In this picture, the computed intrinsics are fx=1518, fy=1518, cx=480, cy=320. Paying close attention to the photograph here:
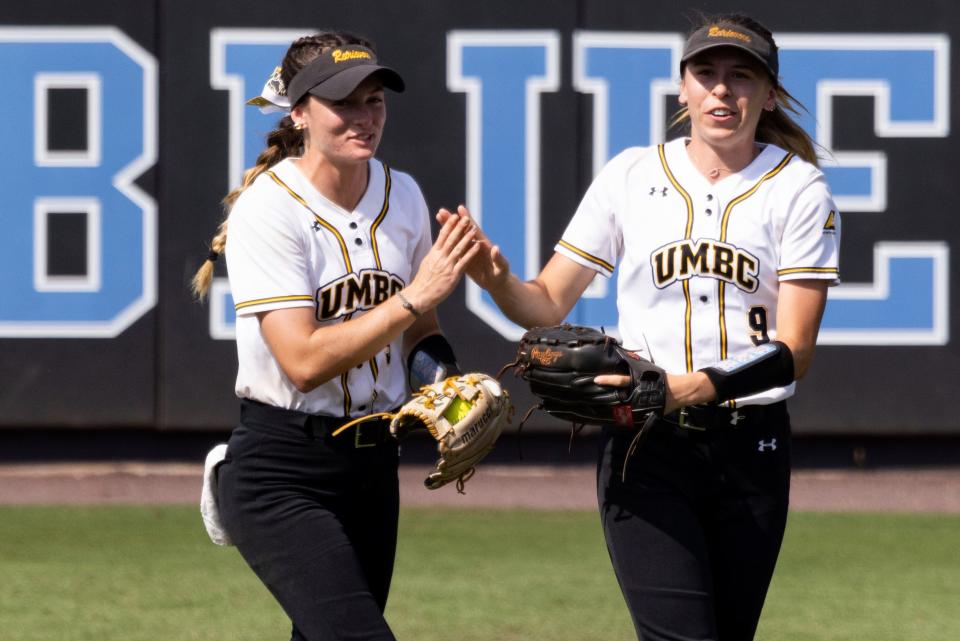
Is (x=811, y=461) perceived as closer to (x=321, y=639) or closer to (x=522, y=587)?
(x=522, y=587)

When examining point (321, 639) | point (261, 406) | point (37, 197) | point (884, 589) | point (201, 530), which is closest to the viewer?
point (321, 639)

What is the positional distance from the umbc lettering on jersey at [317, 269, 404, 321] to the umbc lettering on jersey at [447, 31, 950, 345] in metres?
4.92

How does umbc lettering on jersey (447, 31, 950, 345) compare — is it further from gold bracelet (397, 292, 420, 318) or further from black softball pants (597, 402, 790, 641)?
gold bracelet (397, 292, 420, 318)

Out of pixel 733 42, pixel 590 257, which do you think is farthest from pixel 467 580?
pixel 733 42

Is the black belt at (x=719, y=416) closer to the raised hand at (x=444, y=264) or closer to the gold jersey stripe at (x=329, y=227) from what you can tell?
the raised hand at (x=444, y=264)

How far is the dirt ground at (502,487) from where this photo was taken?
824cm

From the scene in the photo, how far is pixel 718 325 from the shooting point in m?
3.57

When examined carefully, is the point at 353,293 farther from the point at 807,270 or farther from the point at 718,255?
the point at 807,270

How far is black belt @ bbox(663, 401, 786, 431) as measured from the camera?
351 cm

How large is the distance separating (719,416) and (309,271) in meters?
1.01

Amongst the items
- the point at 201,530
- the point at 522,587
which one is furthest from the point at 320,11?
the point at 522,587

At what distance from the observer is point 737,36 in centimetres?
356

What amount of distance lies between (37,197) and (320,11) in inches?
74.1

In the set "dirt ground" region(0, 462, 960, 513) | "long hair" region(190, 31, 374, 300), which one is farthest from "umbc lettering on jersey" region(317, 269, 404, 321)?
"dirt ground" region(0, 462, 960, 513)
